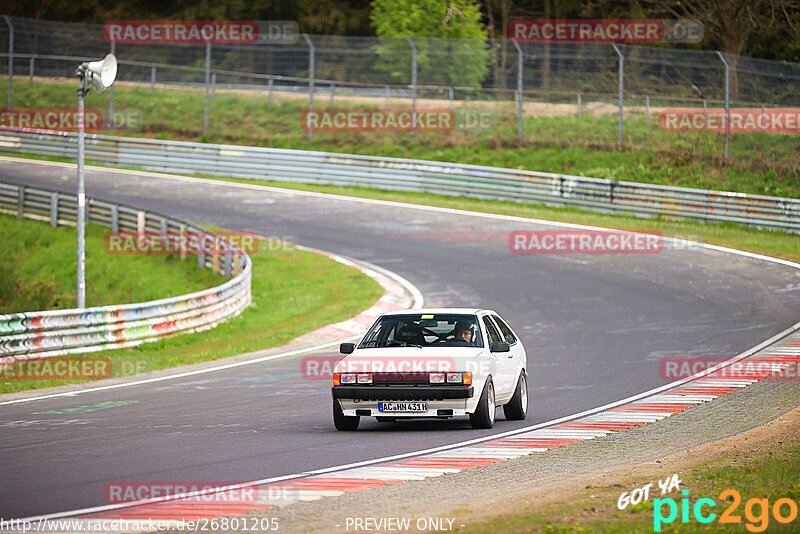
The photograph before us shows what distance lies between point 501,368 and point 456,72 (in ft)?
97.2

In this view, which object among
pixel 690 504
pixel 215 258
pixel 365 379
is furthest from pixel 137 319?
pixel 690 504

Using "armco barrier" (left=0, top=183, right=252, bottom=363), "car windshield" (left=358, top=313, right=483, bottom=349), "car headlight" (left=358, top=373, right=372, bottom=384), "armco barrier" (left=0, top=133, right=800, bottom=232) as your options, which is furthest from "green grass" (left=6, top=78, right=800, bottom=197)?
"car headlight" (left=358, top=373, right=372, bottom=384)

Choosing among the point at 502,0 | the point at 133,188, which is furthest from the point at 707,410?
the point at 502,0

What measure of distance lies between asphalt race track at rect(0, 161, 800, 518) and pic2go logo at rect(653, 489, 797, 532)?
11.2ft

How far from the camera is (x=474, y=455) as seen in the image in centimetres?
1014

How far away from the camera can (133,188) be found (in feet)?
128

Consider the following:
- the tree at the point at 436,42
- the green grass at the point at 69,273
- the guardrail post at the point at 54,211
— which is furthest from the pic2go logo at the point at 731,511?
the tree at the point at 436,42

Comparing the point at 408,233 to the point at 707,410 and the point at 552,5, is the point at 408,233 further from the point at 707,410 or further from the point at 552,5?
the point at 552,5

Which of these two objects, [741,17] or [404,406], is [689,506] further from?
[741,17]

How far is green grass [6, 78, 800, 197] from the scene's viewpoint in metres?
35.1

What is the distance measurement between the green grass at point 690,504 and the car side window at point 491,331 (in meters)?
3.92

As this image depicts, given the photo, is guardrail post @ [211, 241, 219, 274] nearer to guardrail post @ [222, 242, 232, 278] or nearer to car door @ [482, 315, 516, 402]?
guardrail post @ [222, 242, 232, 278]

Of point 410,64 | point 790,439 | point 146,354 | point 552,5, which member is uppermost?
point 552,5

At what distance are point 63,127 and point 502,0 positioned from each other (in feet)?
90.9
